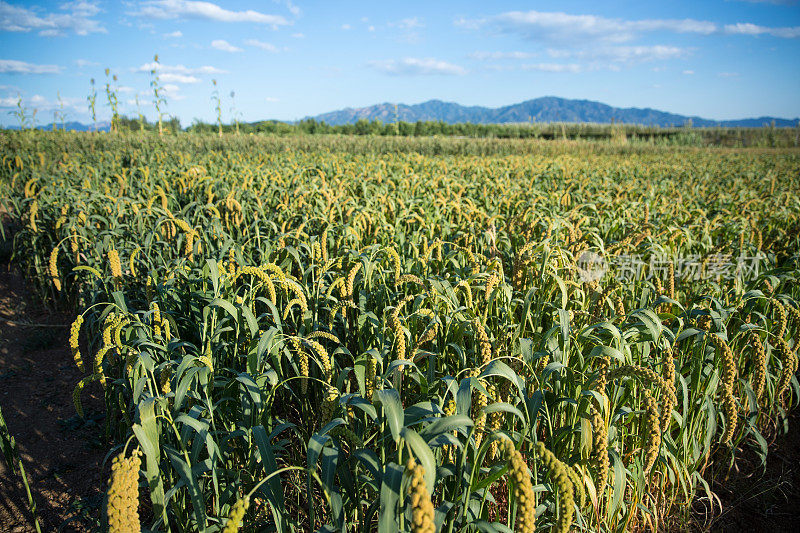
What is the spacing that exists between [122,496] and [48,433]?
2.29 meters

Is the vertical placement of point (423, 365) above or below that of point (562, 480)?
below

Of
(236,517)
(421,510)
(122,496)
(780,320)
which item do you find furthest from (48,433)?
(780,320)

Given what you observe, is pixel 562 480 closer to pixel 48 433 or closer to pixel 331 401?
pixel 331 401

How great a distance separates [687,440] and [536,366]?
2.97 feet

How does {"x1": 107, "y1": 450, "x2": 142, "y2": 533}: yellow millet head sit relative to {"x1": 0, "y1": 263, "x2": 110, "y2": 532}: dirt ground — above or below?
above

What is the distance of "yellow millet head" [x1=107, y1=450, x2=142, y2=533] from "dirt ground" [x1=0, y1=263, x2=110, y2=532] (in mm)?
952

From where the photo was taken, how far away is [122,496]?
104cm

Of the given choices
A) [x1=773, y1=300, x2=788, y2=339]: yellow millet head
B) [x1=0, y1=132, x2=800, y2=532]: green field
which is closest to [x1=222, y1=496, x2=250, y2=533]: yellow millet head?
[x1=0, y1=132, x2=800, y2=532]: green field

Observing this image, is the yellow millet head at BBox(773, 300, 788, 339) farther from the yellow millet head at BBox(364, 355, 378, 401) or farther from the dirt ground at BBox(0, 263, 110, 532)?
the dirt ground at BBox(0, 263, 110, 532)

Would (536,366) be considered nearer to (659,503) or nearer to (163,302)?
(659,503)

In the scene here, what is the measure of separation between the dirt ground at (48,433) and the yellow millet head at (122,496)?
3.12ft

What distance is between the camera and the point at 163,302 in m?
2.55

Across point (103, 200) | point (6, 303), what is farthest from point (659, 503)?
point (6, 303)

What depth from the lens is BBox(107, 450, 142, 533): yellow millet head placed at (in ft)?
3.33
